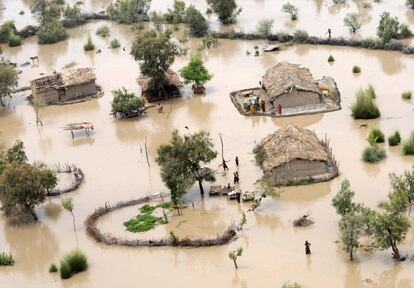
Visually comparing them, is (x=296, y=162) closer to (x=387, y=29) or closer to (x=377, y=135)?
(x=377, y=135)

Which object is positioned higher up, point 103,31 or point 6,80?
point 103,31

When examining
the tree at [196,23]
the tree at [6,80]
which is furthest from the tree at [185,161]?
the tree at [196,23]

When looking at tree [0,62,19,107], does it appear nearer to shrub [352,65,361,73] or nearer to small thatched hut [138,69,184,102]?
small thatched hut [138,69,184,102]

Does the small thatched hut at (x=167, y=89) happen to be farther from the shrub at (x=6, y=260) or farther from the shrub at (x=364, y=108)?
the shrub at (x=6, y=260)

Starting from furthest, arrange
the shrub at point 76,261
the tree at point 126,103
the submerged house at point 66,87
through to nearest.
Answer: the submerged house at point 66,87
the tree at point 126,103
the shrub at point 76,261

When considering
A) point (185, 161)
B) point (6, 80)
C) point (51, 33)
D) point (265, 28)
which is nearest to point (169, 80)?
point (6, 80)

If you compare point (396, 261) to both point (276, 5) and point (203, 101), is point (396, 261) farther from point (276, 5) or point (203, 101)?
point (276, 5)

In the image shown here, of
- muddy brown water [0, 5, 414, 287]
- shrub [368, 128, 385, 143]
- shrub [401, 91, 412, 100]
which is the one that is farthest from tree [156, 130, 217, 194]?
shrub [401, 91, 412, 100]
